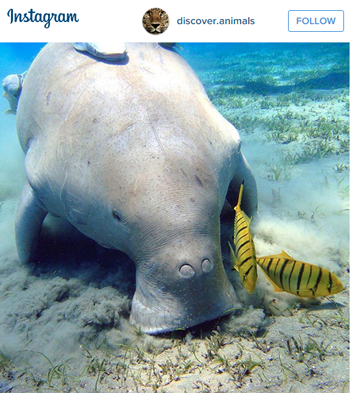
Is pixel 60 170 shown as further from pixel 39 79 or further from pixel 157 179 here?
pixel 39 79

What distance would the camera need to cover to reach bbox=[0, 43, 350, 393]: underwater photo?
2.09 metres

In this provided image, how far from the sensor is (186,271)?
2.06m

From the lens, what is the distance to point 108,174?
2.33m

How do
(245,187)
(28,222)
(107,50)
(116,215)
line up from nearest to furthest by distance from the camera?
(116,215), (107,50), (28,222), (245,187)

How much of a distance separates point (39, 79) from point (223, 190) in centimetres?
247

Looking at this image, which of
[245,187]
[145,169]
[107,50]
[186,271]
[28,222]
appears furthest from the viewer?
[245,187]

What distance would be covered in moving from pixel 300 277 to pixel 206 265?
0.63 meters
